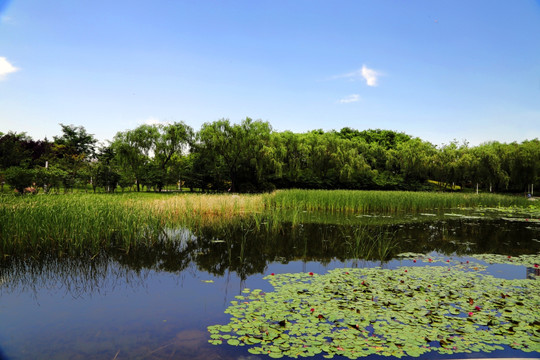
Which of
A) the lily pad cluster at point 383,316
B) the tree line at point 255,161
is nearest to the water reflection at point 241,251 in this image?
the lily pad cluster at point 383,316

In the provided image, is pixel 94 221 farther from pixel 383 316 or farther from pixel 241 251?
pixel 383 316

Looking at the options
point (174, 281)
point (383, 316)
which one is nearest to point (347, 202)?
point (174, 281)

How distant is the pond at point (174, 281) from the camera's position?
3252 millimetres

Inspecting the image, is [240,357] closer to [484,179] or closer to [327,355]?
[327,355]

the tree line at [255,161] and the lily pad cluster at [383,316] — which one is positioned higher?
the tree line at [255,161]

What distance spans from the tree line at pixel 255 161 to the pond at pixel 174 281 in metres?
15.4

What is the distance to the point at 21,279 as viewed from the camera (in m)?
5.09

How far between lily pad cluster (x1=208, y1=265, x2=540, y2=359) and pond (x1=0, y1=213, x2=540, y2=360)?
12 cm

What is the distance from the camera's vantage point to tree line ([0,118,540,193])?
2520cm

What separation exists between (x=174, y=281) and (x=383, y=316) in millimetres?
3181

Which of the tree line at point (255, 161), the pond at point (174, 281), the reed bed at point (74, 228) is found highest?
the tree line at point (255, 161)

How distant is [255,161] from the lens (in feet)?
88.7

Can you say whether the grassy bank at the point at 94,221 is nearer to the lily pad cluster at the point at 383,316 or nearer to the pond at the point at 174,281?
the pond at the point at 174,281

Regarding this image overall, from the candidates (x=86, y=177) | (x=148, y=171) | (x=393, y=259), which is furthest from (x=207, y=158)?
(x=393, y=259)
